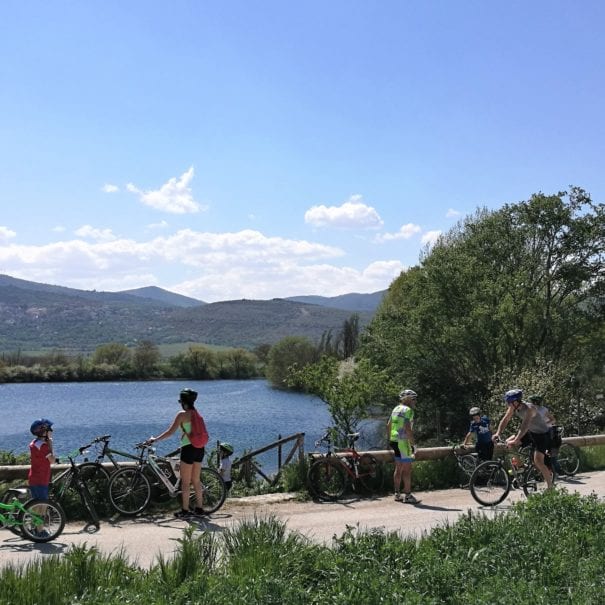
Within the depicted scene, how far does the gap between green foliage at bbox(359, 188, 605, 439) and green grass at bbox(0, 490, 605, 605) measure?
2500 cm

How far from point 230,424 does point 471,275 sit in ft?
77.3

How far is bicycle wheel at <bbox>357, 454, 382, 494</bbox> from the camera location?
1131cm

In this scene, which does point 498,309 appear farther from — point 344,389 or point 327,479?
point 327,479

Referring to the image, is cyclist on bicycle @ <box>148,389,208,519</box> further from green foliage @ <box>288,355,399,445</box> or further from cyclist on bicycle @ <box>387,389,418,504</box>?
green foliage @ <box>288,355,399,445</box>

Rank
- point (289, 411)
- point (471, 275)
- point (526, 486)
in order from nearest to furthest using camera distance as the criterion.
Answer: point (526, 486), point (471, 275), point (289, 411)

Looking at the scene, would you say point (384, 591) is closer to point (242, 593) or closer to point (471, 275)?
point (242, 593)

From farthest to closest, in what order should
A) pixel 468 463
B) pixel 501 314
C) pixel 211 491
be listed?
pixel 501 314
pixel 468 463
pixel 211 491

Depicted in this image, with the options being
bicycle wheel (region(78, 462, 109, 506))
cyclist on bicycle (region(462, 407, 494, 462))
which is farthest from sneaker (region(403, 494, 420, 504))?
bicycle wheel (region(78, 462, 109, 506))

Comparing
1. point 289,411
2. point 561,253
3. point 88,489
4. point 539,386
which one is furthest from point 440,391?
point 88,489

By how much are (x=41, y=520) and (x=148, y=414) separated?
173 ft

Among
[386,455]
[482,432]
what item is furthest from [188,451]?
[482,432]

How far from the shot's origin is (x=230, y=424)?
48.8m

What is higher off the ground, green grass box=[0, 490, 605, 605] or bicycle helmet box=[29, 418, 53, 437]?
bicycle helmet box=[29, 418, 53, 437]

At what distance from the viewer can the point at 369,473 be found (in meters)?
11.4
